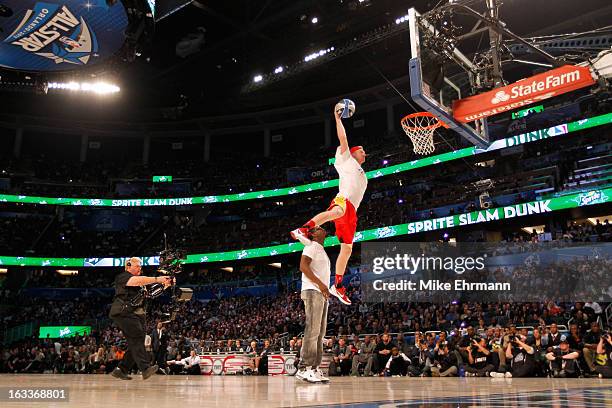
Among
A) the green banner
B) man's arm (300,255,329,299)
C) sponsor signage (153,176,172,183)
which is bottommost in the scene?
the green banner

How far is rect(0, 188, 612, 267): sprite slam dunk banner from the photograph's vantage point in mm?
22875

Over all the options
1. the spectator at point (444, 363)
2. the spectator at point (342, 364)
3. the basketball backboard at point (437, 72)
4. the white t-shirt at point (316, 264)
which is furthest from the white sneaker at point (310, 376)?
the spectator at point (342, 364)

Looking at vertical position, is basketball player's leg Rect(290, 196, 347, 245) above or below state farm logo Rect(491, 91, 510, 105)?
below

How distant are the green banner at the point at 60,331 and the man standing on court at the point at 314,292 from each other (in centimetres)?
2844

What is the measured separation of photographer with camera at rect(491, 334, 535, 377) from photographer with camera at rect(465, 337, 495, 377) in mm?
341

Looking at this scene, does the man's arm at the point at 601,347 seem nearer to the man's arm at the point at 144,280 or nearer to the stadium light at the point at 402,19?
the man's arm at the point at 144,280

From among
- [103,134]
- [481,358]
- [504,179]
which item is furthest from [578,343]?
[103,134]

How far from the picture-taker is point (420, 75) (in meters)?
9.66

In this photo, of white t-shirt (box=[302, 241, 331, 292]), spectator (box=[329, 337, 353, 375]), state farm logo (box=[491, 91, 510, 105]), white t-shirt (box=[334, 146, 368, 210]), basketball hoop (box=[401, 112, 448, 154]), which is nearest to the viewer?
white t-shirt (box=[302, 241, 331, 292])

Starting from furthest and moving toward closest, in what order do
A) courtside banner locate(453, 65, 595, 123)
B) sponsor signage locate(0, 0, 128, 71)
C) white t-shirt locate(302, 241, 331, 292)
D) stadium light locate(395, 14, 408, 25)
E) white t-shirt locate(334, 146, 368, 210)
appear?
stadium light locate(395, 14, 408, 25)
sponsor signage locate(0, 0, 128, 71)
courtside banner locate(453, 65, 595, 123)
white t-shirt locate(334, 146, 368, 210)
white t-shirt locate(302, 241, 331, 292)

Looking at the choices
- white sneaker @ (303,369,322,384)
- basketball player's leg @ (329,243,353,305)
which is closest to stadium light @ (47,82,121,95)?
basketball player's leg @ (329,243,353,305)

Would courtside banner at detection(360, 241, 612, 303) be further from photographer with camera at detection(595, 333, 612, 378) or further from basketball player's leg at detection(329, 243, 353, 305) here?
basketball player's leg at detection(329, 243, 353, 305)

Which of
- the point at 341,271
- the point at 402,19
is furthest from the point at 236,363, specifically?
the point at 402,19

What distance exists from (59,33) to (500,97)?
11157 mm
